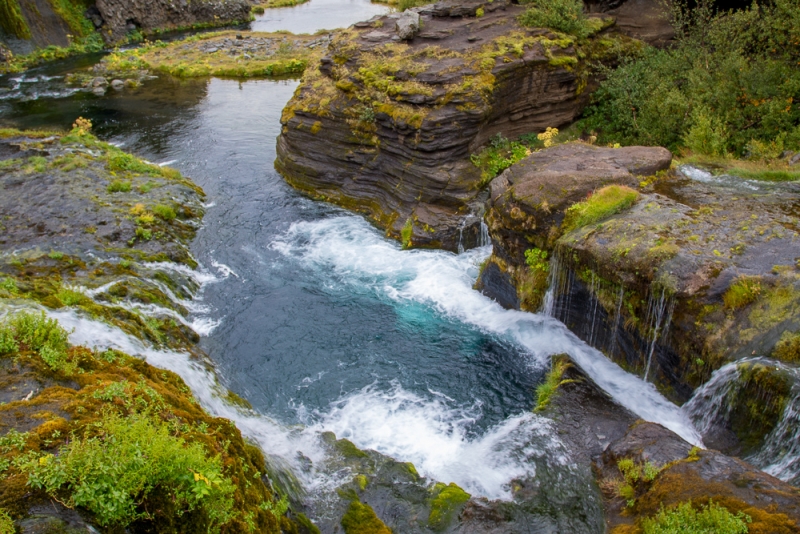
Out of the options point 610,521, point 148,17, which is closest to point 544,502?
point 610,521

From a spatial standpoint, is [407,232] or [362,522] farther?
[407,232]

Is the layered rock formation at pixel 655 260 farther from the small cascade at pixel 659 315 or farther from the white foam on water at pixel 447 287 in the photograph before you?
the white foam on water at pixel 447 287

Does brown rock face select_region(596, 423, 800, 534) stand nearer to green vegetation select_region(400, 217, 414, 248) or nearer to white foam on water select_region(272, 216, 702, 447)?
white foam on water select_region(272, 216, 702, 447)

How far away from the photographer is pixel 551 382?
14.1m

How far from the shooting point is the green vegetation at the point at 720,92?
19.7 meters

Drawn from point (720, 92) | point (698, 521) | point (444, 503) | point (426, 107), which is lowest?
point (444, 503)

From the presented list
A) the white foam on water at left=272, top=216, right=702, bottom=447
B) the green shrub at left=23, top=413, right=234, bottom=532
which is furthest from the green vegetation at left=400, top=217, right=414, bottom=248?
the green shrub at left=23, top=413, right=234, bottom=532

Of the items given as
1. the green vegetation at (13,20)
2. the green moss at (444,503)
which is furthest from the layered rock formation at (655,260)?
the green vegetation at (13,20)

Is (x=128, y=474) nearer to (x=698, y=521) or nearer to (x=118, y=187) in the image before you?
(x=698, y=521)

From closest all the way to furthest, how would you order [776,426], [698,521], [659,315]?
[698,521] < [776,426] < [659,315]

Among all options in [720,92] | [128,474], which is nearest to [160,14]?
[720,92]

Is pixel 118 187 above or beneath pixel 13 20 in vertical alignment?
beneath

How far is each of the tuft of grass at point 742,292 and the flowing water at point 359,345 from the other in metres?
2.79

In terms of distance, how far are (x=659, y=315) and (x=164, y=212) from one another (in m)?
18.7
